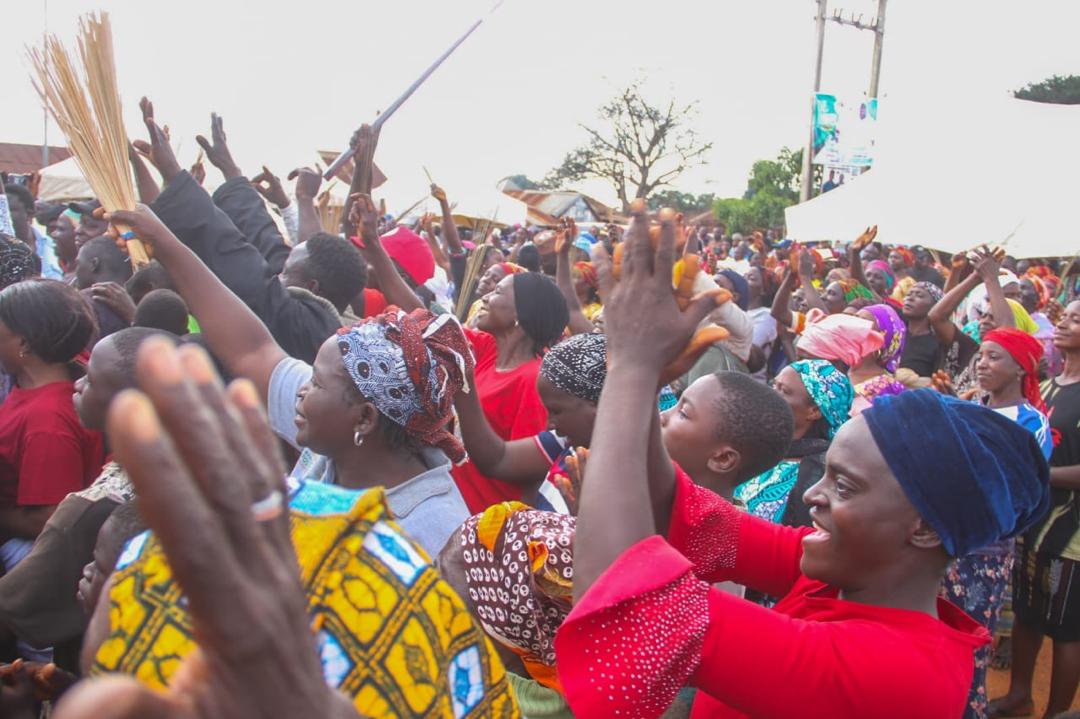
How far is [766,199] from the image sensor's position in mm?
34031

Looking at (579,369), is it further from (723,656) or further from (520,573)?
(723,656)

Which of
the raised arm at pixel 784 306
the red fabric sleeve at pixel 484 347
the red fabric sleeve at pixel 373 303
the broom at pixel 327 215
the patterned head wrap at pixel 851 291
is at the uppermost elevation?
the broom at pixel 327 215

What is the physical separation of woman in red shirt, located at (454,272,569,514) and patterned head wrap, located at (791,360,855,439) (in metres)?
1.14

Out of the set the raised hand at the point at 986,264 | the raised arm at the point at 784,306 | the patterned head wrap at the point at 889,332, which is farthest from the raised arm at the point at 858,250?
the patterned head wrap at the point at 889,332

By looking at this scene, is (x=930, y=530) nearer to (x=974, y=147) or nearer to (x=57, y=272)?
(x=57, y=272)

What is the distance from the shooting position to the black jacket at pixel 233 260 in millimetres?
3195

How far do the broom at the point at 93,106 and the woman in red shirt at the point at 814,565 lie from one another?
309 cm

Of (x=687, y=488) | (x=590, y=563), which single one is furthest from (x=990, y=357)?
(x=590, y=563)

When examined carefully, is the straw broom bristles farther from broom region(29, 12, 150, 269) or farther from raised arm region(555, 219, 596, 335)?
broom region(29, 12, 150, 269)

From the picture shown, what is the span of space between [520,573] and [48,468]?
6.35 feet

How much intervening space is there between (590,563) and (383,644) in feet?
1.41

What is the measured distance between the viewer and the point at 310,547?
1108mm

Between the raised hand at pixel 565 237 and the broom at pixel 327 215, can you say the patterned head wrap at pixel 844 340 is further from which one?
the broom at pixel 327 215

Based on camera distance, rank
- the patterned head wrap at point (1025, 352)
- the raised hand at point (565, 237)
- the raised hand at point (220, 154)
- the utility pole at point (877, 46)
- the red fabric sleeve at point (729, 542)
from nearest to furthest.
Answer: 1. the red fabric sleeve at point (729, 542)
2. the raised hand at point (220, 154)
3. the patterned head wrap at point (1025, 352)
4. the raised hand at point (565, 237)
5. the utility pole at point (877, 46)
